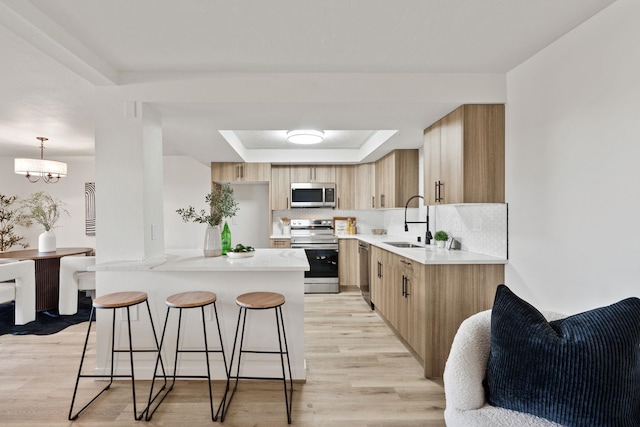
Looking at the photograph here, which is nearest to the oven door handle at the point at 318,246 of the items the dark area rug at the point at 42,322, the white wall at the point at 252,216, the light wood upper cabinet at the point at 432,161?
the white wall at the point at 252,216

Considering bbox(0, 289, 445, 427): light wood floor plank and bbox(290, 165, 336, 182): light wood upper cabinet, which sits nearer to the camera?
bbox(0, 289, 445, 427): light wood floor plank

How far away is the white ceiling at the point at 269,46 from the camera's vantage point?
1596 mm

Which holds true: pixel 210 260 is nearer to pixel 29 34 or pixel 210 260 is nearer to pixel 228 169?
pixel 29 34

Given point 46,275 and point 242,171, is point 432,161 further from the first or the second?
point 46,275

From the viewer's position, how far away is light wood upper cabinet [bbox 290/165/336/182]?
517 cm

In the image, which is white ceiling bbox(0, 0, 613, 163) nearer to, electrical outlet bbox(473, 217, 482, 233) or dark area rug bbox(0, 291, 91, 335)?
electrical outlet bbox(473, 217, 482, 233)

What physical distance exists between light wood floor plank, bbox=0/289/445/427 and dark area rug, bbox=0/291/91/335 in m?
0.25

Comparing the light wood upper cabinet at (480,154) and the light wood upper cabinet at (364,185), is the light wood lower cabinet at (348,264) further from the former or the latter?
the light wood upper cabinet at (480,154)

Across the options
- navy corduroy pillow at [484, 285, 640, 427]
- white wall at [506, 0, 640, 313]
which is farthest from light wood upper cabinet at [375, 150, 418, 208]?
navy corduroy pillow at [484, 285, 640, 427]

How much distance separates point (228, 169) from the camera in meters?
5.04

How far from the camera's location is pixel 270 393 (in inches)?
84.4

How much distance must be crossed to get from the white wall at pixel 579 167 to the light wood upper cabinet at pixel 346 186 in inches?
121

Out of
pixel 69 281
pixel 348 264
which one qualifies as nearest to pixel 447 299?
pixel 348 264

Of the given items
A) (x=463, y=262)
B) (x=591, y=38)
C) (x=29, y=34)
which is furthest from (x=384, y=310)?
(x=29, y=34)
